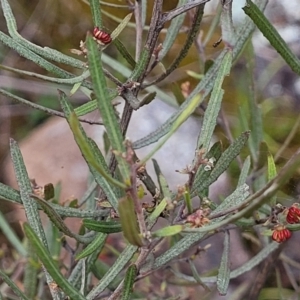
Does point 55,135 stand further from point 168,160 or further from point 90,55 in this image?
point 90,55

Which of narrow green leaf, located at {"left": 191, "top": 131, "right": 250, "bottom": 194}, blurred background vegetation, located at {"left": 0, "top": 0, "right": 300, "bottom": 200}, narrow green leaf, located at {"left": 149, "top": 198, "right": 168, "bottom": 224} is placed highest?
blurred background vegetation, located at {"left": 0, "top": 0, "right": 300, "bottom": 200}

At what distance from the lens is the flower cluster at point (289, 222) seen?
1.37ft

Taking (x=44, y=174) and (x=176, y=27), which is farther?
(x=44, y=174)

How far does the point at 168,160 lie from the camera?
→ 1.36m

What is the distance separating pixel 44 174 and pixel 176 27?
1.06 m

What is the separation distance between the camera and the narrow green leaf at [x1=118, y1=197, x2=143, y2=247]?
297mm

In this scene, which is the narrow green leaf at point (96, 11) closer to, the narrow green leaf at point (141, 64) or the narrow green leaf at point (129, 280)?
the narrow green leaf at point (141, 64)

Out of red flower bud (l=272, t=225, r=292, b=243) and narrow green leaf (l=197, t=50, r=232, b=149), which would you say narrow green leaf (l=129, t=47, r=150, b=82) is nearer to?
narrow green leaf (l=197, t=50, r=232, b=149)

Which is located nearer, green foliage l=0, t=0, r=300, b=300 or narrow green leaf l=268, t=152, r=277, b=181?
green foliage l=0, t=0, r=300, b=300

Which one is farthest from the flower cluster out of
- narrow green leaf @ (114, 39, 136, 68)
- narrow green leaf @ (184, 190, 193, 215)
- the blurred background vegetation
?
the blurred background vegetation

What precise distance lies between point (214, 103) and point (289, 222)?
0.13 meters

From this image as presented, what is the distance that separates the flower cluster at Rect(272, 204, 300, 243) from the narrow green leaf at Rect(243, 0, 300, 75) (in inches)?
6.5

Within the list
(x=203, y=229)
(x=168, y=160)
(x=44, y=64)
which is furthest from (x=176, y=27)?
(x=168, y=160)

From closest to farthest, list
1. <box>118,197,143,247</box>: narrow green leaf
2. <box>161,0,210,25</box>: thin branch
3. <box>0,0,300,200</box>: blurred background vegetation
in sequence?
<box>118,197,143,247</box>: narrow green leaf
<box>161,0,210,25</box>: thin branch
<box>0,0,300,200</box>: blurred background vegetation
